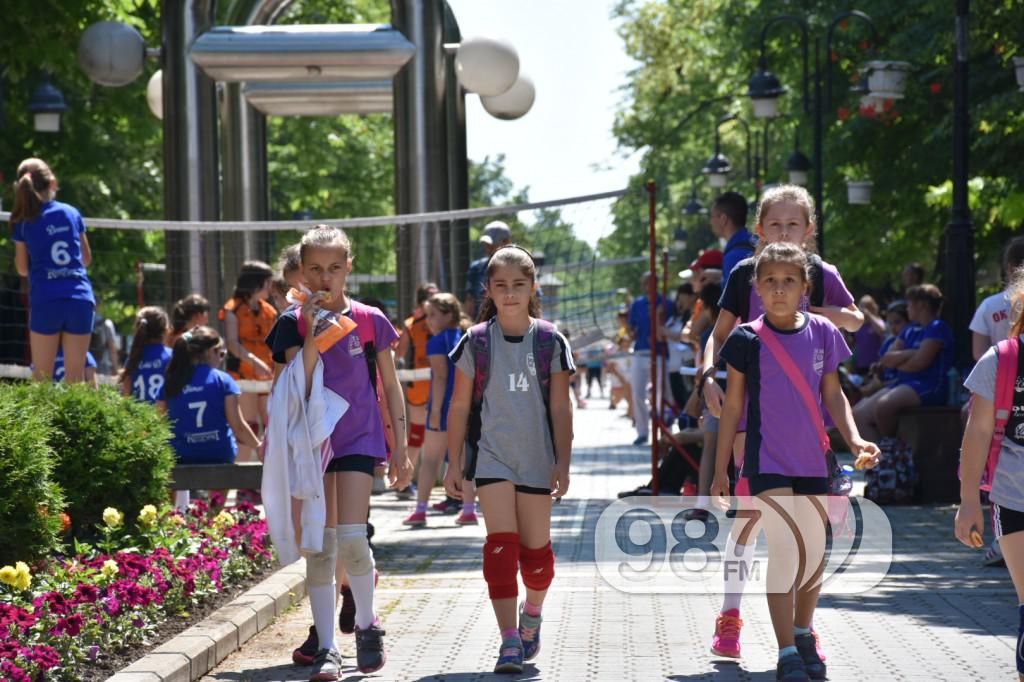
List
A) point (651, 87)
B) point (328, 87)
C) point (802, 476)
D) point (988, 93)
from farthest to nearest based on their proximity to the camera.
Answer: point (651, 87) → point (988, 93) → point (328, 87) → point (802, 476)

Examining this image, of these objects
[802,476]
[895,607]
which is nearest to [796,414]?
[802,476]

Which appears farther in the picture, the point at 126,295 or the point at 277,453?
the point at 126,295

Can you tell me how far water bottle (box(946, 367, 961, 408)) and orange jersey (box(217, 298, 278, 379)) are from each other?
5630mm

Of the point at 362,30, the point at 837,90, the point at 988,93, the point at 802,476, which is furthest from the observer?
the point at 837,90

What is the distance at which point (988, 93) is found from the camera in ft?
71.9

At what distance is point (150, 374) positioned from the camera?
12.7 metres

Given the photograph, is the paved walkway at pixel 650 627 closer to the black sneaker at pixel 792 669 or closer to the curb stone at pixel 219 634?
the curb stone at pixel 219 634

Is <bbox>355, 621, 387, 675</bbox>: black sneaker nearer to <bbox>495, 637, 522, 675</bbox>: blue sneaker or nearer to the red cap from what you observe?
<bbox>495, 637, 522, 675</bbox>: blue sneaker

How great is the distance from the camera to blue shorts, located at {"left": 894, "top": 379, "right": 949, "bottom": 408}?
51.4 feet

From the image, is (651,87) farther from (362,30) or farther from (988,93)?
(362,30)

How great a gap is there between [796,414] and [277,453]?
80.2 inches

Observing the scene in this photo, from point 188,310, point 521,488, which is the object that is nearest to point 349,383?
point 521,488

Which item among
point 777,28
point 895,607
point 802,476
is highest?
point 777,28

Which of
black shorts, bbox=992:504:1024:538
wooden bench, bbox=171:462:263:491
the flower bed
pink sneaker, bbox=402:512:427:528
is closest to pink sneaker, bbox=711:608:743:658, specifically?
black shorts, bbox=992:504:1024:538
